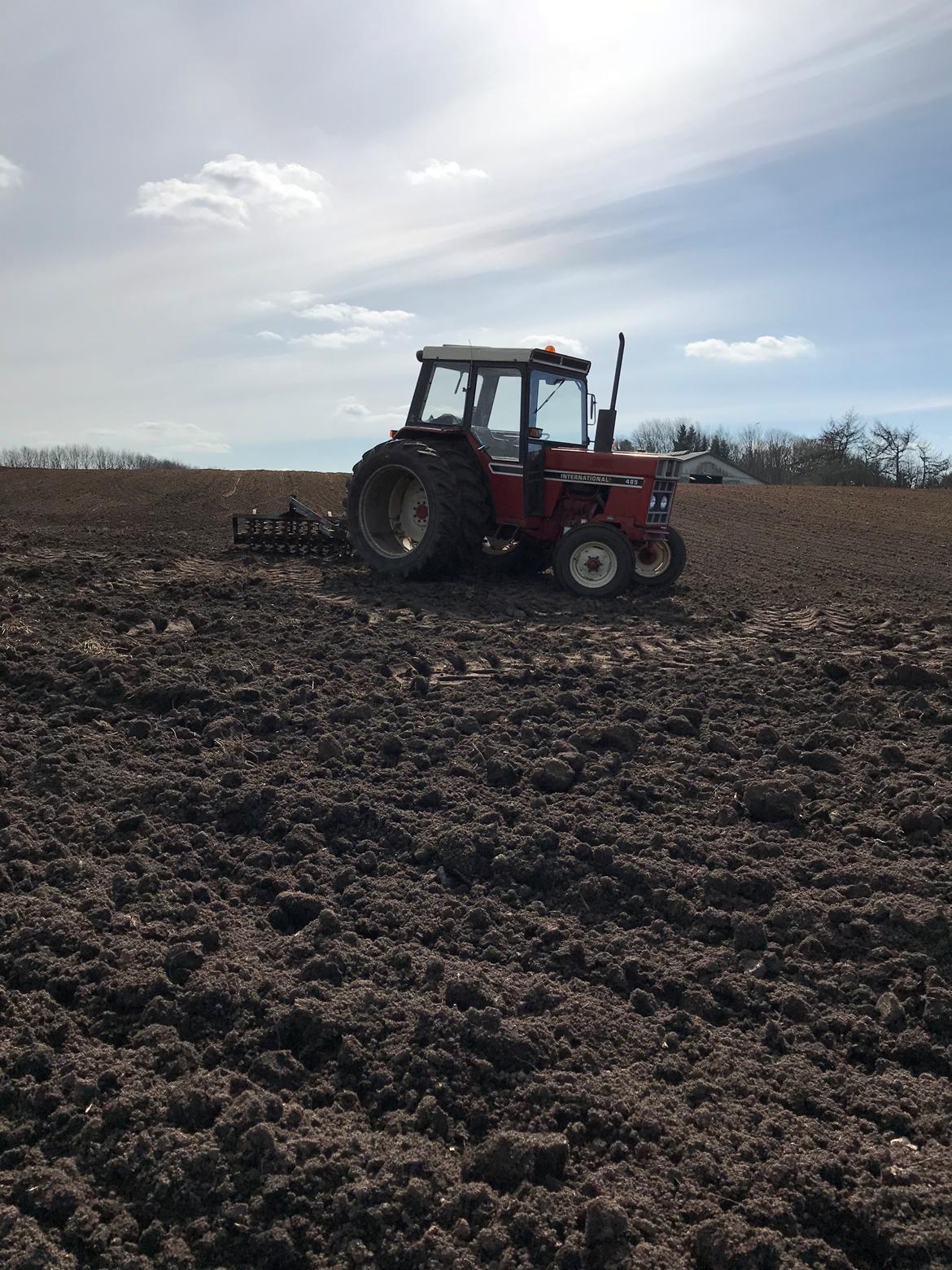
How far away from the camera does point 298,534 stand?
1229 centimetres

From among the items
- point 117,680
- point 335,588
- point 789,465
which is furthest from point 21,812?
point 789,465

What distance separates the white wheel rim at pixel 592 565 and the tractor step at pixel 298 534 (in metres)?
2.90

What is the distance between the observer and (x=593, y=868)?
13.4ft

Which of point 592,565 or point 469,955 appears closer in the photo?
point 469,955

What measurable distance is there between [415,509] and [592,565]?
7.13 ft

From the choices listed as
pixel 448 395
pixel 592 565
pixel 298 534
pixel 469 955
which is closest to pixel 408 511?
pixel 448 395

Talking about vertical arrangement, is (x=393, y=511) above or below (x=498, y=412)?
below

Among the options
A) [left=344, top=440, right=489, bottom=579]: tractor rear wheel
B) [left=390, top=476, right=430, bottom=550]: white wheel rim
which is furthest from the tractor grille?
[left=390, top=476, right=430, bottom=550]: white wheel rim

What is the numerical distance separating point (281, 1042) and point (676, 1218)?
121cm

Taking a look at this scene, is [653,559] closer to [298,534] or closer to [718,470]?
[298,534]

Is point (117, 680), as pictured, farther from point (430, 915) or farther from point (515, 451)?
point (515, 451)

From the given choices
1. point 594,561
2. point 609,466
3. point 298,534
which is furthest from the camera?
point 298,534

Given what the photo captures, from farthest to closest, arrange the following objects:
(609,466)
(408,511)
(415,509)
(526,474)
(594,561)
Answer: (408,511)
(415,509)
(526,474)
(609,466)
(594,561)

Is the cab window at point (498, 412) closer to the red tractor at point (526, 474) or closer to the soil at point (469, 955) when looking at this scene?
the red tractor at point (526, 474)
